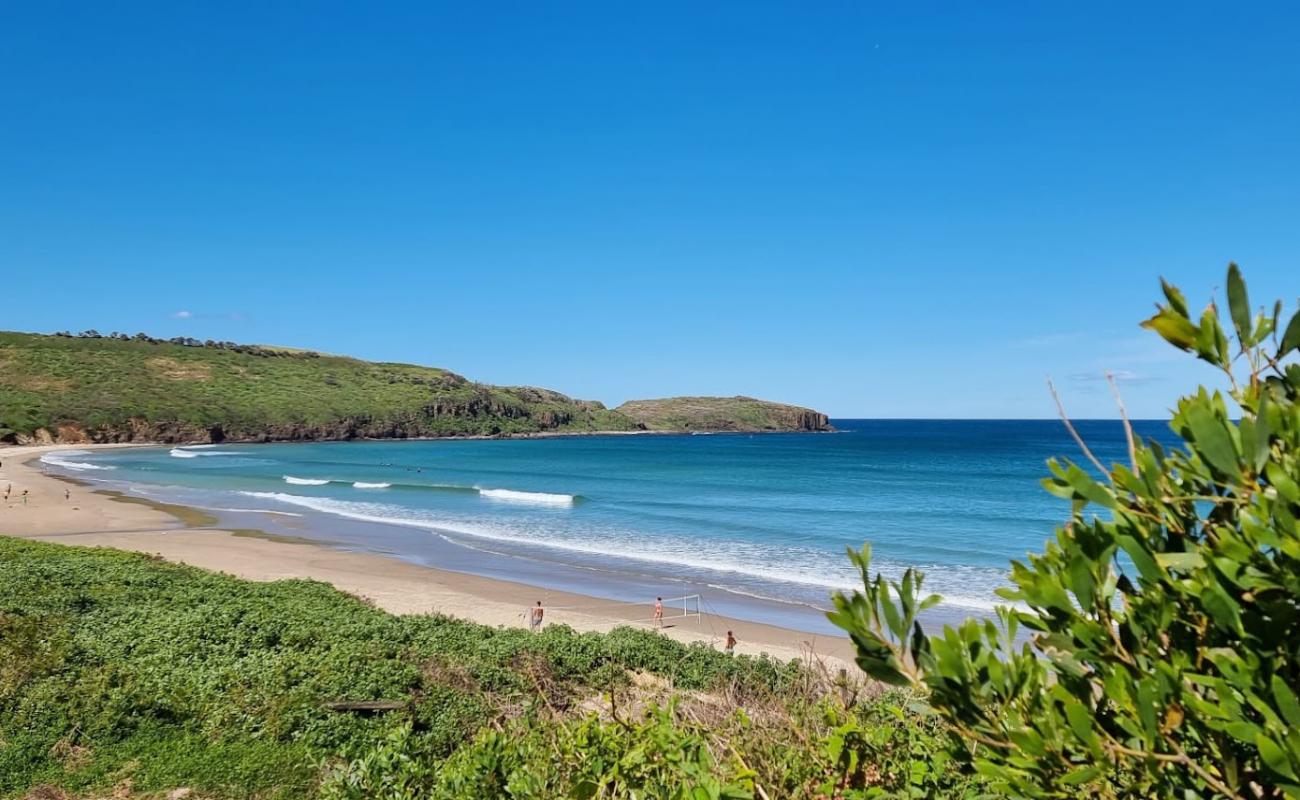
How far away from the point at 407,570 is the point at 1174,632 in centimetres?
2750

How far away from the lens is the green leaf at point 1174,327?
171 centimetres

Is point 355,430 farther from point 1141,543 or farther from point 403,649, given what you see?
point 1141,543

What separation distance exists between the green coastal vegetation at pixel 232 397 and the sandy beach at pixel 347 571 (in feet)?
198

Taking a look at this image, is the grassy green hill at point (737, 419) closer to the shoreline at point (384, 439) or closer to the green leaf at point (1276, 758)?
the shoreline at point (384, 439)

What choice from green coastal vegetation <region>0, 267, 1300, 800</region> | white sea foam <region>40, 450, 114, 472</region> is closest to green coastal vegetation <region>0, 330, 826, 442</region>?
white sea foam <region>40, 450, 114, 472</region>

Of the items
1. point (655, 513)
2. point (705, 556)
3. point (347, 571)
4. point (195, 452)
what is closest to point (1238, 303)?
point (347, 571)

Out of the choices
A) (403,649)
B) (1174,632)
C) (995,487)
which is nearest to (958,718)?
(1174,632)

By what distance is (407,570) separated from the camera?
27.2 metres

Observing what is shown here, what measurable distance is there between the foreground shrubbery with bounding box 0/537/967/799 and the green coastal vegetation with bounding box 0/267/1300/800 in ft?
0.10

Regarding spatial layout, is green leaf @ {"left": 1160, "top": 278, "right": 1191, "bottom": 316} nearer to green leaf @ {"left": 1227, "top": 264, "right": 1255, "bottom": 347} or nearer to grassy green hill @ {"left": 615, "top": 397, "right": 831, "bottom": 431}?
green leaf @ {"left": 1227, "top": 264, "right": 1255, "bottom": 347}

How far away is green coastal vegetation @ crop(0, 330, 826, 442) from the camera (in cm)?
9581

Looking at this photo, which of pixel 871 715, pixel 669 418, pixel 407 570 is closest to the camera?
pixel 871 715

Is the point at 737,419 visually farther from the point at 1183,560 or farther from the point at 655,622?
the point at 1183,560

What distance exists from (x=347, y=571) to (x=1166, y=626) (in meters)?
27.5
